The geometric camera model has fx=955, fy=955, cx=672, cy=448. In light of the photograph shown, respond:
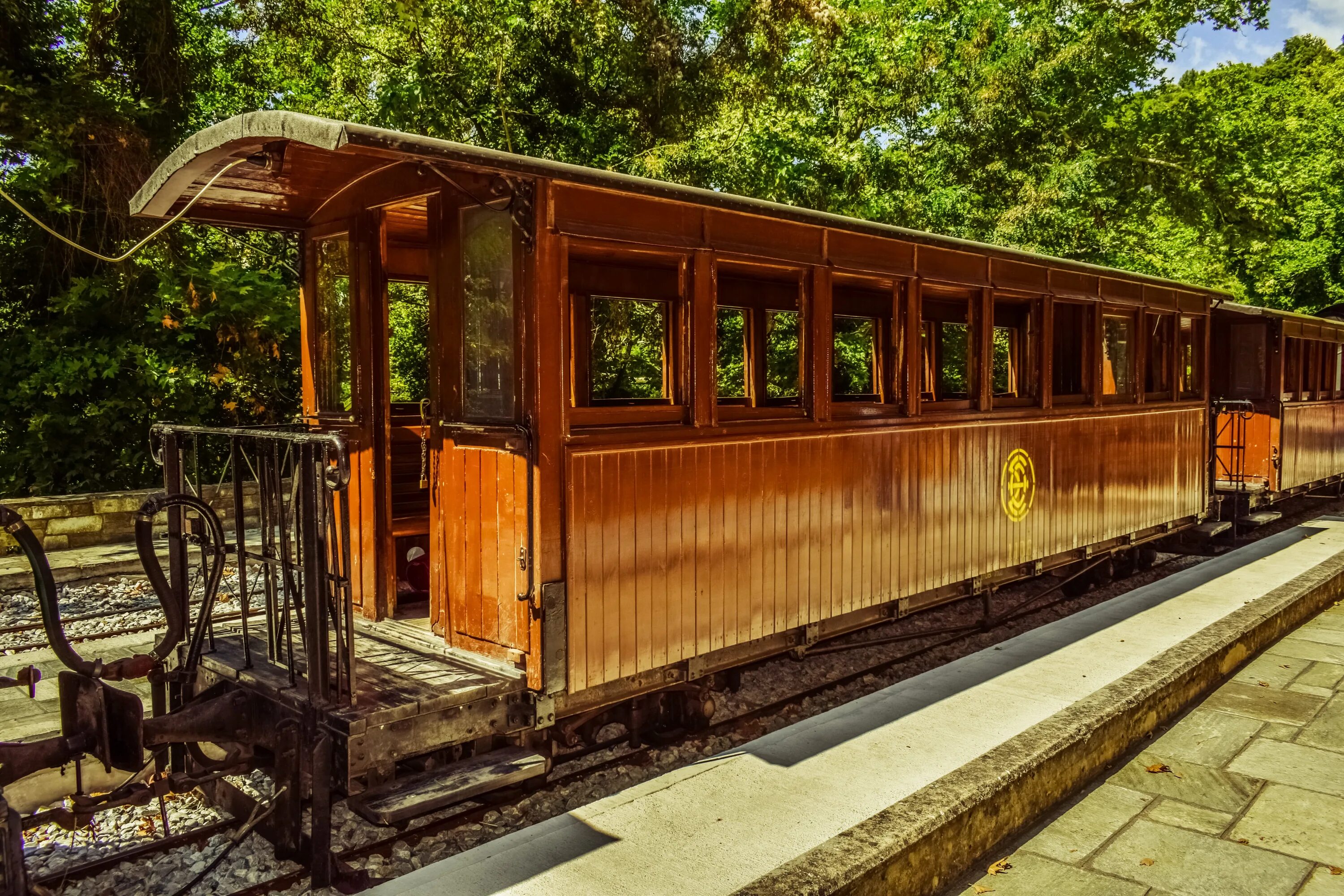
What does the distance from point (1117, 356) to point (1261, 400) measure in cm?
585

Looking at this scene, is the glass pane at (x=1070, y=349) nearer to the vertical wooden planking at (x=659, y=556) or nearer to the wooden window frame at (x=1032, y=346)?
the wooden window frame at (x=1032, y=346)

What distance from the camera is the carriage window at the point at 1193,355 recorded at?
1084 cm

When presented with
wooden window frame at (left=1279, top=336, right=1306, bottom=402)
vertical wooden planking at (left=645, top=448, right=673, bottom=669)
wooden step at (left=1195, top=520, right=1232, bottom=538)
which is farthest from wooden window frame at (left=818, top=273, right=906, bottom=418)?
wooden window frame at (left=1279, top=336, right=1306, bottom=402)

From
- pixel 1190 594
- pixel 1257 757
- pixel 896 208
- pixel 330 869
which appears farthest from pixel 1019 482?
pixel 896 208

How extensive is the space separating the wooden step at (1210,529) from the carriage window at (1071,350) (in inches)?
169

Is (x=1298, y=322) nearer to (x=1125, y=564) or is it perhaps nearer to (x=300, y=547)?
(x=1125, y=564)

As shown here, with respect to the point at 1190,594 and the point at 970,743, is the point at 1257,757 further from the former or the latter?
the point at 1190,594

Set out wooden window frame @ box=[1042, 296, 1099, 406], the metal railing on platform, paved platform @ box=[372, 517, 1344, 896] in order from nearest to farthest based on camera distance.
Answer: paved platform @ box=[372, 517, 1344, 896], the metal railing on platform, wooden window frame @ box=[1042, 296, 1099, 406]

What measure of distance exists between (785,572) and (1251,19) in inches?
872

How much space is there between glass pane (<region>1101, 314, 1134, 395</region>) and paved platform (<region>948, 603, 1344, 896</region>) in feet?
12.3

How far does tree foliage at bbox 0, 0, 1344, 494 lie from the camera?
41.0 feet

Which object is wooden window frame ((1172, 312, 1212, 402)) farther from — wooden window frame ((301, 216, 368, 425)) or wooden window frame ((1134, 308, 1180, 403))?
wooden window frame ((301, 216, 368, 425))

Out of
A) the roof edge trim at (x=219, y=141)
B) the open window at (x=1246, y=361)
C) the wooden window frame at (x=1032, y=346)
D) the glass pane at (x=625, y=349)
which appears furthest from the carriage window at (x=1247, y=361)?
the roof edge trim at (x=219, y=141)

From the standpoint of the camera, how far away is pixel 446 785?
154 inches
